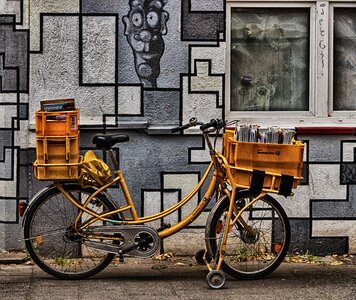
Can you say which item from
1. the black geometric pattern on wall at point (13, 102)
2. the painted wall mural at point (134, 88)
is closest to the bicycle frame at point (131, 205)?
the painted wall mural at point (134, 88)

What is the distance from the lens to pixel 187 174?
371 inches

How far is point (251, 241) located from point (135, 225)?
1.04 meters

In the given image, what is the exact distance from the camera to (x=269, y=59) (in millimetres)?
9766

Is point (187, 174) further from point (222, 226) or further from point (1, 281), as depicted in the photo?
point (1, 281)

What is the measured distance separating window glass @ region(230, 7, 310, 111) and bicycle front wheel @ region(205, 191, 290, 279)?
149cm

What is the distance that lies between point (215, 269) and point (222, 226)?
1.27 feet

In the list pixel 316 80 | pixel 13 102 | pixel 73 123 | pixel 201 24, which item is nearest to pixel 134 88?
pixel 201 24

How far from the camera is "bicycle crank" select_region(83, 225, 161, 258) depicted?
828 cm

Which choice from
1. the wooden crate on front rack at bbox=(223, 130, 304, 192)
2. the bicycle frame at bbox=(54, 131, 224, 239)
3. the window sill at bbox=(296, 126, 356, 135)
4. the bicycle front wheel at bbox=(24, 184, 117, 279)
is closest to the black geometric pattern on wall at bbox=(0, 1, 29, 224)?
the bicycle front wheel at bbox=(24, 184, 117, 279)

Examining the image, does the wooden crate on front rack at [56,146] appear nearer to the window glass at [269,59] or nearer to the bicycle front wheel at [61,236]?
the bicycle front wheel at [61,236]

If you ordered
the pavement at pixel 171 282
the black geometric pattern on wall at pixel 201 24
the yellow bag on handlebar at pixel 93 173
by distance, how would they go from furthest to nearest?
1. the black geometric pattern on wall at pixel 201 24
2. the yellow bag on handlebar at pixel 93 173
3. the pavement at pixel 171 282

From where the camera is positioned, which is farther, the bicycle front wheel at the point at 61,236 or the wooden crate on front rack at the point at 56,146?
the bicycle front wheel at the point at 61,236

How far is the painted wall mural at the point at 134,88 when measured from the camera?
9.28m

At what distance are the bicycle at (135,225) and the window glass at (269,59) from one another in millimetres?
1439
